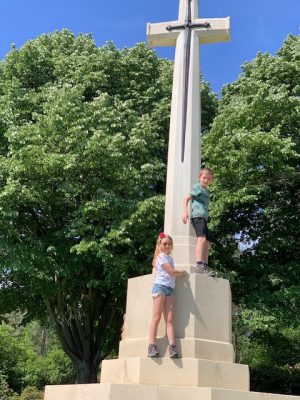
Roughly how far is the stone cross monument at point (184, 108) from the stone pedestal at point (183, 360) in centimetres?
72

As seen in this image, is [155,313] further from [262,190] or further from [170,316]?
[262,190]

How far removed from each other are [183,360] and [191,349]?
0.71 ft

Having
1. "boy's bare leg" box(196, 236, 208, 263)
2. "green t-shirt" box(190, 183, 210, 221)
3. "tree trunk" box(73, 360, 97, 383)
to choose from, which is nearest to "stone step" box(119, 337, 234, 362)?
"boy's bare leg" box(196, 236, 208, 263)

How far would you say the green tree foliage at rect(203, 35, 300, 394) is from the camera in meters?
16.4

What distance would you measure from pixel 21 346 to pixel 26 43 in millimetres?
22623

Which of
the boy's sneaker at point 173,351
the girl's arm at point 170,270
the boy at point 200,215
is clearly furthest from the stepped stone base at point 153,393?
the boy at point 200,215

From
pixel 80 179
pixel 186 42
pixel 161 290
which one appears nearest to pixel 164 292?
pixel 161 290

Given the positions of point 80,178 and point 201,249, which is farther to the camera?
point 80,178

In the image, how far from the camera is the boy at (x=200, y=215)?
8.45 meters

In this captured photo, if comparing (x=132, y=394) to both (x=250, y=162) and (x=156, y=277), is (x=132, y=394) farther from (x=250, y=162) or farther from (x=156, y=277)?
(x=250, y=162)

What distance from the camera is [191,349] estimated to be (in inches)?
305

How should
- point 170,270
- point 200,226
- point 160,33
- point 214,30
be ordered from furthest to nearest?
1. point 160,33
2. point 214,30
3. point 200,226
4. point 170,270

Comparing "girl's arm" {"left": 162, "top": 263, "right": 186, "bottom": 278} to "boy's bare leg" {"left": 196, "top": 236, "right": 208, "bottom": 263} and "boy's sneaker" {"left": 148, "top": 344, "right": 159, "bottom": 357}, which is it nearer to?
"boy's bare leg" {"left": 196, "top": 236, "right": 208, "bottom": 263}

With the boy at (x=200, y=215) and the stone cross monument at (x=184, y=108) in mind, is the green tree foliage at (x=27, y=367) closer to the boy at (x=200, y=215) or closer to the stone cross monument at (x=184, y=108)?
the stone cross monument at (x=184, y=108)
